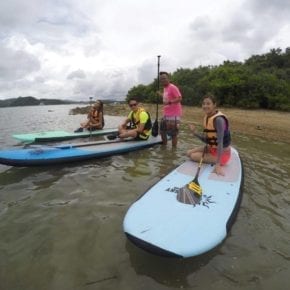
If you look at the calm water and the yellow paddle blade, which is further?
the yellow paddle blade

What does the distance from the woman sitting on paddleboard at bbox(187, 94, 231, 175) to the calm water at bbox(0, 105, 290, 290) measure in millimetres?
929

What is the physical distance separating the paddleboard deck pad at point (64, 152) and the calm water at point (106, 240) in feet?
1.15

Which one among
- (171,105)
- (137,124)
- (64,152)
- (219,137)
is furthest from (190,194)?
(137,124)

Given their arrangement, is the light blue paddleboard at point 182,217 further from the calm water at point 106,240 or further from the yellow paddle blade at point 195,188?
the calm water at point 106,240

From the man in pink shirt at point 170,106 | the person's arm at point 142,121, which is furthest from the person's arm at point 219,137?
the person's arm at point 142,121

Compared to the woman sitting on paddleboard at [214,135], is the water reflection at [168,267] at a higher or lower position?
lower

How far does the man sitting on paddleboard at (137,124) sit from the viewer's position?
10.3 metres

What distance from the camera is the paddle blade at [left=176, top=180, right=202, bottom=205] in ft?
15.2

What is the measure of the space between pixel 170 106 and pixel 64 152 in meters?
3.81

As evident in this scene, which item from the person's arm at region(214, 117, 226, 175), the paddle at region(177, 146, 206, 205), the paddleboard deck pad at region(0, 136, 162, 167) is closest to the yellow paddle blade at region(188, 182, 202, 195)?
the paddle at region(177, 146, 206, 205)

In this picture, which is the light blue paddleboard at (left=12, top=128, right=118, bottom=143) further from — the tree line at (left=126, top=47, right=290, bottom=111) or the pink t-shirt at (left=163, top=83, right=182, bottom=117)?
the tree line at (left=126, top=47, right=290, bottom=111)

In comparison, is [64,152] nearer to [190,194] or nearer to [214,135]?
[214,135]

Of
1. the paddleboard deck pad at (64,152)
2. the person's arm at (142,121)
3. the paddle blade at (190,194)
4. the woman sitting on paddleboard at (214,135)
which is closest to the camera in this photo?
the paddle blade at (190,194)

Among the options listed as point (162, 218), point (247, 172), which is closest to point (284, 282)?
point (162, 218)
